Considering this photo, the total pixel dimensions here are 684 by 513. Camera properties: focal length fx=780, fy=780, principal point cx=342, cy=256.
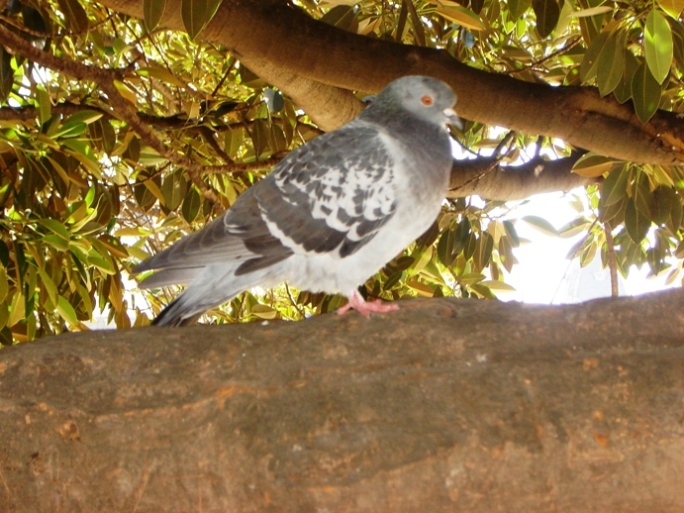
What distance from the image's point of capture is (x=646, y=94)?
260 centimetres

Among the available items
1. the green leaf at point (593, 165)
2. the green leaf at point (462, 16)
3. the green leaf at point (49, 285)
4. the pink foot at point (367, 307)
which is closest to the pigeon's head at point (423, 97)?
the green leaf at point (462, 16)

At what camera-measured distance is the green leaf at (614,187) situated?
3.17 meters

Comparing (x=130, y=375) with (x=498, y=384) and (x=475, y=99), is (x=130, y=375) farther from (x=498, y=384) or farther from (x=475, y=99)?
(x=475, y=99)

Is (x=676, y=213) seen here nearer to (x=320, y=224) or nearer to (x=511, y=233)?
(x=511, y=233)

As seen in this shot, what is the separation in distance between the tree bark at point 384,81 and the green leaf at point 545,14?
21 cm

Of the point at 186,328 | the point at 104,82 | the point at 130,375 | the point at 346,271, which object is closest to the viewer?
the point at 130,375

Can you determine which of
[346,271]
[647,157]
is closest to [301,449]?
[346,271]

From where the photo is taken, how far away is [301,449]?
4.99ft

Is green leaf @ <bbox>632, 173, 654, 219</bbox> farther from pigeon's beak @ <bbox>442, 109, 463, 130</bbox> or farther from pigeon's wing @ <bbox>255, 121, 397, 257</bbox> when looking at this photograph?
pigeon's wing @ <bbox>255, 121, 397, 257</bbox>

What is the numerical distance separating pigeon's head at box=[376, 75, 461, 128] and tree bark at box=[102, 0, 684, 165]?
0.46ft

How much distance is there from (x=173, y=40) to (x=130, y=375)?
3426 mm

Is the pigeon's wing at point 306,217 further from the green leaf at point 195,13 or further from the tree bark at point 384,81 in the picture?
the green leaf at point 195,13

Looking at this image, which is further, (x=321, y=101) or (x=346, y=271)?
(x=321, y=101)

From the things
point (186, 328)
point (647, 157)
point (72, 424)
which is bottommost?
point (72, 424)
